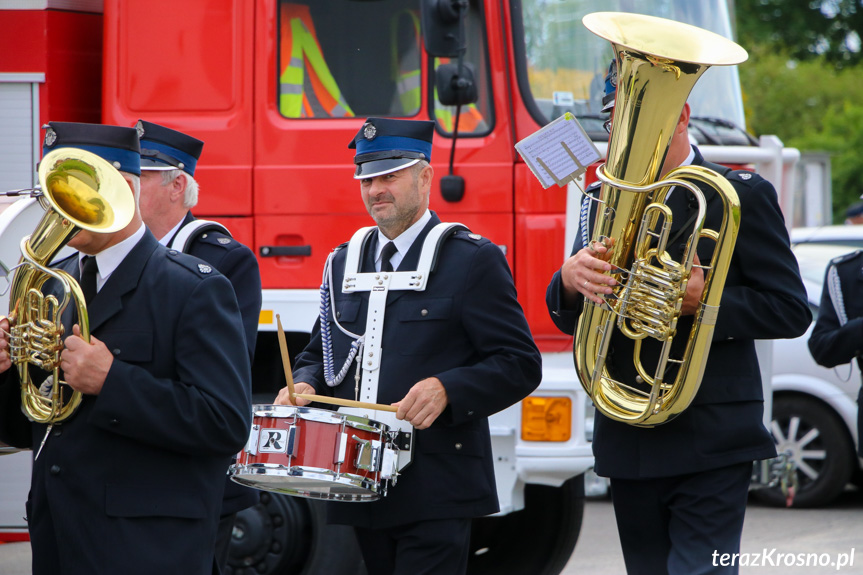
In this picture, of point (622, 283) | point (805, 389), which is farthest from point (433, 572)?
point (805, 389)

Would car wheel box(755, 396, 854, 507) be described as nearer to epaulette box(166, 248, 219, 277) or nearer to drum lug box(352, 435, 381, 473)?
drum lug box(352, 435, 381, 473)

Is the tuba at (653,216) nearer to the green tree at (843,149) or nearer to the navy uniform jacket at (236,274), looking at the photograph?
the navy uniform jacket at (236,274)

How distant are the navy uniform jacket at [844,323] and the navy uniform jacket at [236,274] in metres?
2.55

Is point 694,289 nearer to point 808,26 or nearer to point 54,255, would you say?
point 54,255

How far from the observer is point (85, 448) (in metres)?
2.66

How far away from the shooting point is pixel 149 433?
8.57 feet

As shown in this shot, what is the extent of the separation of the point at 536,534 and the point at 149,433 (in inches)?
120

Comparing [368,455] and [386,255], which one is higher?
[386,255]

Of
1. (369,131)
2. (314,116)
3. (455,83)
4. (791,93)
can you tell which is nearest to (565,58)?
(455,83)

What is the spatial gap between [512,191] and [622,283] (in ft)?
4.95

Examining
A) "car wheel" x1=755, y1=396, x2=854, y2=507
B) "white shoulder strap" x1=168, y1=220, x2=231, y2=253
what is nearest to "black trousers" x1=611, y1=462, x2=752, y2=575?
"white shoulder strap" x1=168, y1=220, x2=231, y2=253

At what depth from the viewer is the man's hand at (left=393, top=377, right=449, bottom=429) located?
3.22m

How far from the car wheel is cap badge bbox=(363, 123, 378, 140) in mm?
4844

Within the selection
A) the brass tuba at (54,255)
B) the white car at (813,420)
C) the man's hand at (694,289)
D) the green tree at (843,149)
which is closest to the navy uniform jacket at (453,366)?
the man's hand at (694,289)
